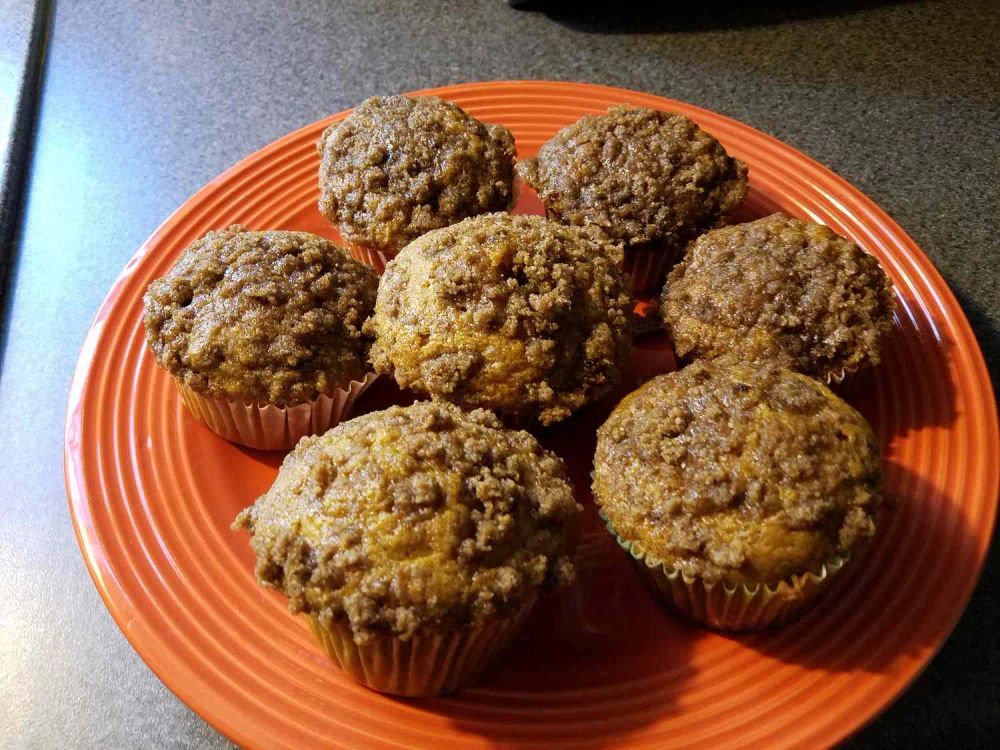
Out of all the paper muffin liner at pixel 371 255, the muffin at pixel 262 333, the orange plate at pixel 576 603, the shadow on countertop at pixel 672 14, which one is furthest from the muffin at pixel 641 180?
the shadow on countertop at pixel 672 14

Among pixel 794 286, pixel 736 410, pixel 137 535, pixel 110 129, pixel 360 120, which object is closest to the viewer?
pixel 736 410

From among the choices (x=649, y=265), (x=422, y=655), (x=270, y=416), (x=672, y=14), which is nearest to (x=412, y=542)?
(x=422, y=655)

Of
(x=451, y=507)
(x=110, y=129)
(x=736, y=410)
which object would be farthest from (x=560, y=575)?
(x=110, y=129)

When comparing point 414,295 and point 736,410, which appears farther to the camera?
point 414,295

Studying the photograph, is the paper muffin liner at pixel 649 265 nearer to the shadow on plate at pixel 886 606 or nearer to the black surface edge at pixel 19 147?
the shadow on plate at pixel 886 606

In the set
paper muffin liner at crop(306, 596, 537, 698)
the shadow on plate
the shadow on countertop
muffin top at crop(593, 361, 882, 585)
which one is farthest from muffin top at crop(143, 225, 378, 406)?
the shadow on countertop

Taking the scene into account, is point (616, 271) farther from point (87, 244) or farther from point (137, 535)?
point (87, 244)

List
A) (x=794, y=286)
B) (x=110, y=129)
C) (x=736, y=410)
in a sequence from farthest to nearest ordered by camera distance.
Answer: (x=110, y=129) < (x=794, y=286) < (x=736, y=410)
